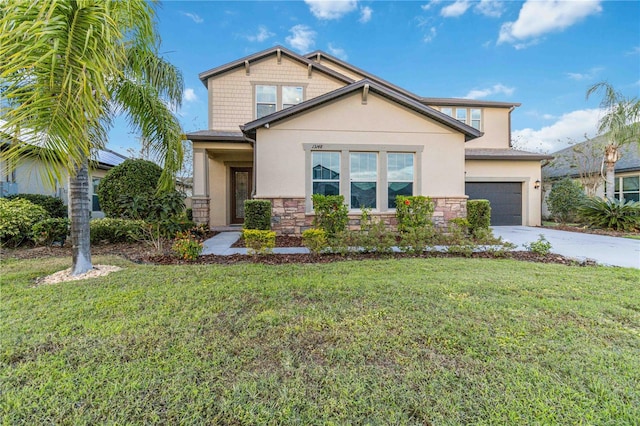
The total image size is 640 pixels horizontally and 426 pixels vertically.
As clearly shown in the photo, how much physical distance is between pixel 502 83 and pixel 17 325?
20877 millimetres

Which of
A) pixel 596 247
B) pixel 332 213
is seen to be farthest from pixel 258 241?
pixel 596 247

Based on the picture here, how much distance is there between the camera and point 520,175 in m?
13.3

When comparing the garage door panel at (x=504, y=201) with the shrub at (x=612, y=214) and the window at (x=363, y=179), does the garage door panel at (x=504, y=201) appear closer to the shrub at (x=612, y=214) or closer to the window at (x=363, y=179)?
the shrub at (x=612, y=214)

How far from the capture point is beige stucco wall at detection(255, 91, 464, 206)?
372 inches

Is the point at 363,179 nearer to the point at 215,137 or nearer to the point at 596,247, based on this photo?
the point at 215,137

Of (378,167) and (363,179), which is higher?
(378,167)

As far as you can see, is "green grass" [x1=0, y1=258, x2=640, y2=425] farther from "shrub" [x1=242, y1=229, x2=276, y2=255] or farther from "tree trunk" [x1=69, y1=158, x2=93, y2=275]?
"shrub" [x1=242, y1=229, x2=276, y2=255]

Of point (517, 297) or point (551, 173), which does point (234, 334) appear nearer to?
point (517, 297)

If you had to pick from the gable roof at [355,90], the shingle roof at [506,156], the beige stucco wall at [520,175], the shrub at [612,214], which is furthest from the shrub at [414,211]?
the shrub at [612,214]

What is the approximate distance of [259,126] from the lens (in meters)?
9.26

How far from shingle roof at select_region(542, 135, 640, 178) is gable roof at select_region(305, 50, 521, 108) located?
485 centimetres

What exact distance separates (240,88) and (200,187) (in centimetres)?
501

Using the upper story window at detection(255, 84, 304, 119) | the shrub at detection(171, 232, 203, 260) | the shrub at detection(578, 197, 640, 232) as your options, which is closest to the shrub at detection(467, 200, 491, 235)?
the shrub at detection(578, 197, 640, 232)

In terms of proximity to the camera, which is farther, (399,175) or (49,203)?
(49,203)
